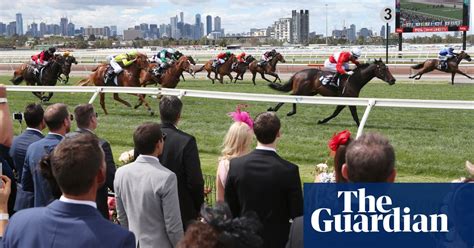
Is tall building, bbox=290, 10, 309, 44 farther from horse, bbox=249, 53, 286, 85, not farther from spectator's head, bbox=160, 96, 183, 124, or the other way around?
spectator's head, bbox=160, 96, 183, 124

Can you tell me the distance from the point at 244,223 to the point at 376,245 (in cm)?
50

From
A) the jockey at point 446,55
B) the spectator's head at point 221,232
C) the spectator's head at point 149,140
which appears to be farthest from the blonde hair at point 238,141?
the jockey at point 446,55

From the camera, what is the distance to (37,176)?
388 cm

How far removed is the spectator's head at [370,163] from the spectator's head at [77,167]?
3.09 ft

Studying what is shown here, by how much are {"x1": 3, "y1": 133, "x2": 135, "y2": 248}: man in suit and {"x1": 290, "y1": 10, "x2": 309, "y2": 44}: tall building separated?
134005 millimetres

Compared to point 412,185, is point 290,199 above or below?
below

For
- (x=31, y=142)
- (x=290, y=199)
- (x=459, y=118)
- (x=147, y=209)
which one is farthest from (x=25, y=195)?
(x=459, y=118)

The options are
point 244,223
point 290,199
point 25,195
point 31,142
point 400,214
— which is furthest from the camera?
point 31,142

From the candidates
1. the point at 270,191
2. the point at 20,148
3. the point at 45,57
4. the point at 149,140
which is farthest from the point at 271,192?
the point at 45,57

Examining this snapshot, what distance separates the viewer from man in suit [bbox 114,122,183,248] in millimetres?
3621

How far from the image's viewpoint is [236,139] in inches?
168

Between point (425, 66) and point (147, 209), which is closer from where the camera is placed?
point (147, 209)

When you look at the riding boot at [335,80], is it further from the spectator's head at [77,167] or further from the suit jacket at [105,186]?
the spectator's head at [77,167]

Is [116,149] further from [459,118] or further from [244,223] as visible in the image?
[244,223]
